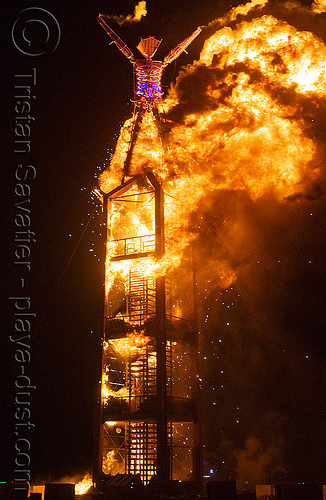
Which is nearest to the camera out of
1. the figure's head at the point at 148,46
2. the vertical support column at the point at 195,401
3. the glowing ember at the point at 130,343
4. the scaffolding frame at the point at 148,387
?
the scaffolding frame at the point at 148,387

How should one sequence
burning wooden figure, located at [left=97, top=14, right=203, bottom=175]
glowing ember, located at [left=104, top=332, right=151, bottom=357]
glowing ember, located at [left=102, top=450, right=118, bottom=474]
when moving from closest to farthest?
glowing ember, located at [left=104, top=332, right=151, bottom=357]
glowing ember, located at [left=102, top=450, right=118, bottom=474]
burning wooden figure, located at [left=97, top=14, right=203, bottom=175]

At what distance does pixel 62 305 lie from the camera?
130 feet

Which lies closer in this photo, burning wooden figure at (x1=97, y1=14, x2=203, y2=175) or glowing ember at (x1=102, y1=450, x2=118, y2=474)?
glowing ember at (x1=102, y1=450, x2=118, y2=474)

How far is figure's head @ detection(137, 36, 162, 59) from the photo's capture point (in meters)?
31.4

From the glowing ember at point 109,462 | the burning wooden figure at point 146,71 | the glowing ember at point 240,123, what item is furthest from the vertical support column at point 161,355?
the glowing ember at point 109,462

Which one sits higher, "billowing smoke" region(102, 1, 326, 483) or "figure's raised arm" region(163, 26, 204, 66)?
"figure's raised arm" region(163, 26, 204, 66)

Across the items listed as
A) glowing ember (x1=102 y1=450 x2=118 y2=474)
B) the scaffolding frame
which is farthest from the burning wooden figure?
glowing ember (x1=102 y1=450 x2=118 y2=474)

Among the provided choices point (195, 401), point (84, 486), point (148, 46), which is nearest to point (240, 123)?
point (148, 46)

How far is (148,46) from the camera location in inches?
1237

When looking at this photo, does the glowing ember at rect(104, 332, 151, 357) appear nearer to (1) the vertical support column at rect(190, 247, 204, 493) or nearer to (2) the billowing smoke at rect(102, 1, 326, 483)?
(1) the vertical support column at rect(190, 247, 204, 493)

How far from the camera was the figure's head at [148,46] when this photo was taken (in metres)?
31.4

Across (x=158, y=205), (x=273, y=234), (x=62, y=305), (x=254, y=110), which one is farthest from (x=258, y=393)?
(x=254, y=110)

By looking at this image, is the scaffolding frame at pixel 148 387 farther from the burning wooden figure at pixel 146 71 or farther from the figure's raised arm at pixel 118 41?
the figure's raised arm at pixel 118 41

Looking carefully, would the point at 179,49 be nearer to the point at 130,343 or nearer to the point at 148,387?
the point at 130,343
